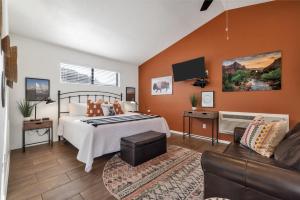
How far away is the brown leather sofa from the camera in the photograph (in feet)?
3.04

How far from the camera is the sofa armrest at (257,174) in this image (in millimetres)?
902

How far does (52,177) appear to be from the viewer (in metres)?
2.06

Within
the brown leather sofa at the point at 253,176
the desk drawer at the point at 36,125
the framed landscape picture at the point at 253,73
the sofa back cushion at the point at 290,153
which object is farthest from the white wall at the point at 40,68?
the sofa back cushion at the point at 290,153

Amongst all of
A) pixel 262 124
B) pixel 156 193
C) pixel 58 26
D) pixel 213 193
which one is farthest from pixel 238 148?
pixel 58 26

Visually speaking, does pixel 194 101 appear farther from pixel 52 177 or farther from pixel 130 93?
pixel 52 177

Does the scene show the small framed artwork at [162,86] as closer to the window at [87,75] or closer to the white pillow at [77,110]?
the window at [87,75]

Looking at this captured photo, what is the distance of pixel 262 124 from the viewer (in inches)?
75.2

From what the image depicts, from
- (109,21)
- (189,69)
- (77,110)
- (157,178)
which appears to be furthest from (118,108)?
(157,178)

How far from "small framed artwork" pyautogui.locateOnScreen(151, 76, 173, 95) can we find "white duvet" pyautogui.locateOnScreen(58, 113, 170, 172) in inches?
72.9

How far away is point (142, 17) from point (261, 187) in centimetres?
339

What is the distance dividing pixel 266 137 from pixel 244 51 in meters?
2.31

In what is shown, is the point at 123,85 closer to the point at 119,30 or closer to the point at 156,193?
the point at 119,30

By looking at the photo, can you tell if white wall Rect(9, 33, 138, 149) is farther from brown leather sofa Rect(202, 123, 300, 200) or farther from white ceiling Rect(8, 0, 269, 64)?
brown leather sofa Rect(202, 123, 300, 200)

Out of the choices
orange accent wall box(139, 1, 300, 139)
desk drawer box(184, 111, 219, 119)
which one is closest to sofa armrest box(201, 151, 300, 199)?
desk drawer box(184, 111, 219, 119)
